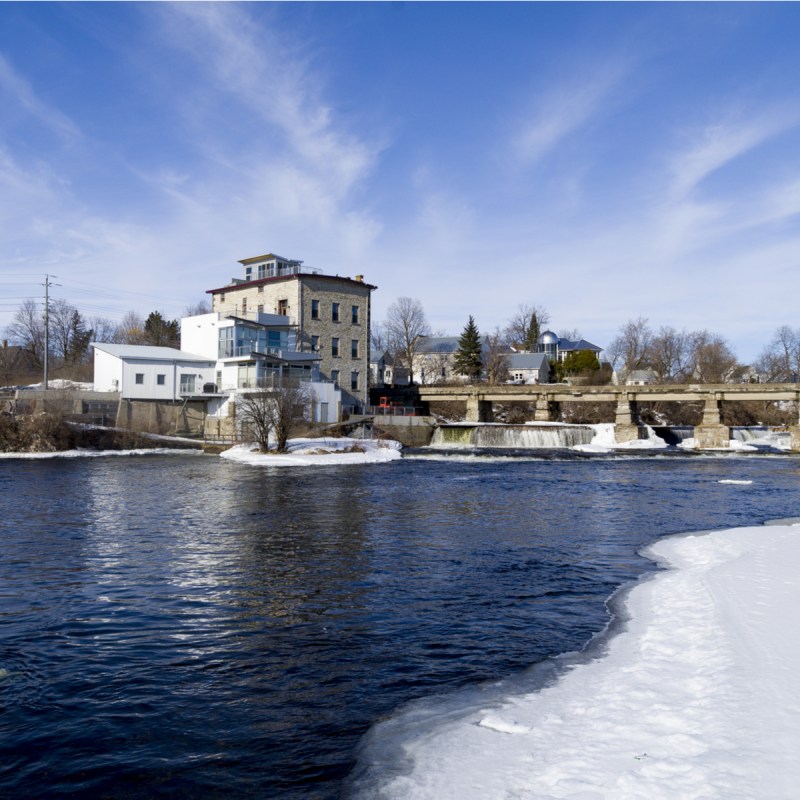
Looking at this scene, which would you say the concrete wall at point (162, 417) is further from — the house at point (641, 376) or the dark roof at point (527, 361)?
the house at point (641, 376)

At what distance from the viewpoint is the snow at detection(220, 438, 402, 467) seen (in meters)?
39.2

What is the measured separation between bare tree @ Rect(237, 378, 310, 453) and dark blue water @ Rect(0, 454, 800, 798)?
17494mm

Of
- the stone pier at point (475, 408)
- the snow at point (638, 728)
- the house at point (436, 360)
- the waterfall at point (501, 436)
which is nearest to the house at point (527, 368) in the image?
the house at point (436, 360)

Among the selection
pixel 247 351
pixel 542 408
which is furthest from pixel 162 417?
pixel 542 408

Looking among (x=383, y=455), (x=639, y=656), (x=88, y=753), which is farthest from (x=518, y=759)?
(x=383, y=455)

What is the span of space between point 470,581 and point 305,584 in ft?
9.92

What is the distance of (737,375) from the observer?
110 m

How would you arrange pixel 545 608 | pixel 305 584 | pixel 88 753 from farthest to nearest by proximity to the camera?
pixel 305 584
pixel 545 608
pixel 88 753

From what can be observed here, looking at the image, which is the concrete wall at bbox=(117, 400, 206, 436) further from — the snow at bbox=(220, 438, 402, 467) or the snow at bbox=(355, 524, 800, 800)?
the snow at bbox=(355, 524, 800, 800)

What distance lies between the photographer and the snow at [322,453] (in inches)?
1544

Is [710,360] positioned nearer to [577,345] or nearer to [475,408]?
[577,345]

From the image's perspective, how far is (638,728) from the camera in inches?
255

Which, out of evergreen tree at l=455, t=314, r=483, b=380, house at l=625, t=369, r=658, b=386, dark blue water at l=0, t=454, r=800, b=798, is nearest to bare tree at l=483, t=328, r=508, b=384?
evergreen tree at l=455, t=314, r=483, b=380

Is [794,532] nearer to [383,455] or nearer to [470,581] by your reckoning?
[470,581]
